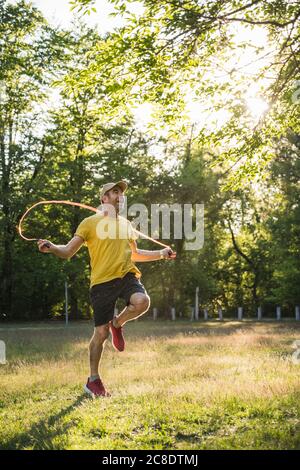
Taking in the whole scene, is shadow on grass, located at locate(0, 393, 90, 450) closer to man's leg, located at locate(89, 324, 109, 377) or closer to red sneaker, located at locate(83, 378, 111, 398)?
red sneaker, located at locate(83, 378, 111, 398)

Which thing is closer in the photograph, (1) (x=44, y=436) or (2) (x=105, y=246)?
(1) (x=44, y=436)

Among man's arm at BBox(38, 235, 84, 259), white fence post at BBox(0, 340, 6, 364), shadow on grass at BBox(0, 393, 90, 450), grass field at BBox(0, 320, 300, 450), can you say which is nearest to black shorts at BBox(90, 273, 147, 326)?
man's arm at BBox(38, 235, 84, 259)

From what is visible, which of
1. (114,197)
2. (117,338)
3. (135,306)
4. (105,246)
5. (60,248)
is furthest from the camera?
(114,197)

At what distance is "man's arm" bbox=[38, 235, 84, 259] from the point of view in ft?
21.5

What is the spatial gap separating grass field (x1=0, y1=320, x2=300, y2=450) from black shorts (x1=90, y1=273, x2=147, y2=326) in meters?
1.01

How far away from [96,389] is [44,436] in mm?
1899

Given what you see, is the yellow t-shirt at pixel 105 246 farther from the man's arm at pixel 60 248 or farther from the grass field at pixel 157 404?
the grass field at pixel 157 404

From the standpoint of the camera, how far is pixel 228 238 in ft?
172

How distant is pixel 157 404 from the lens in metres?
6.38

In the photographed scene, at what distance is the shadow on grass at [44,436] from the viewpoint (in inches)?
197

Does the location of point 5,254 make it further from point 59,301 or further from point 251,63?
point 251,63

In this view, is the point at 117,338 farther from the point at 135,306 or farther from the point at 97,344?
the point at 135,306

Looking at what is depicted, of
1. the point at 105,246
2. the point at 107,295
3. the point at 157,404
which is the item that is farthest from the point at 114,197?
the point at 157,404

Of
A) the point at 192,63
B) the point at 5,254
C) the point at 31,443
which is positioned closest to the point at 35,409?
the point at 31,443
